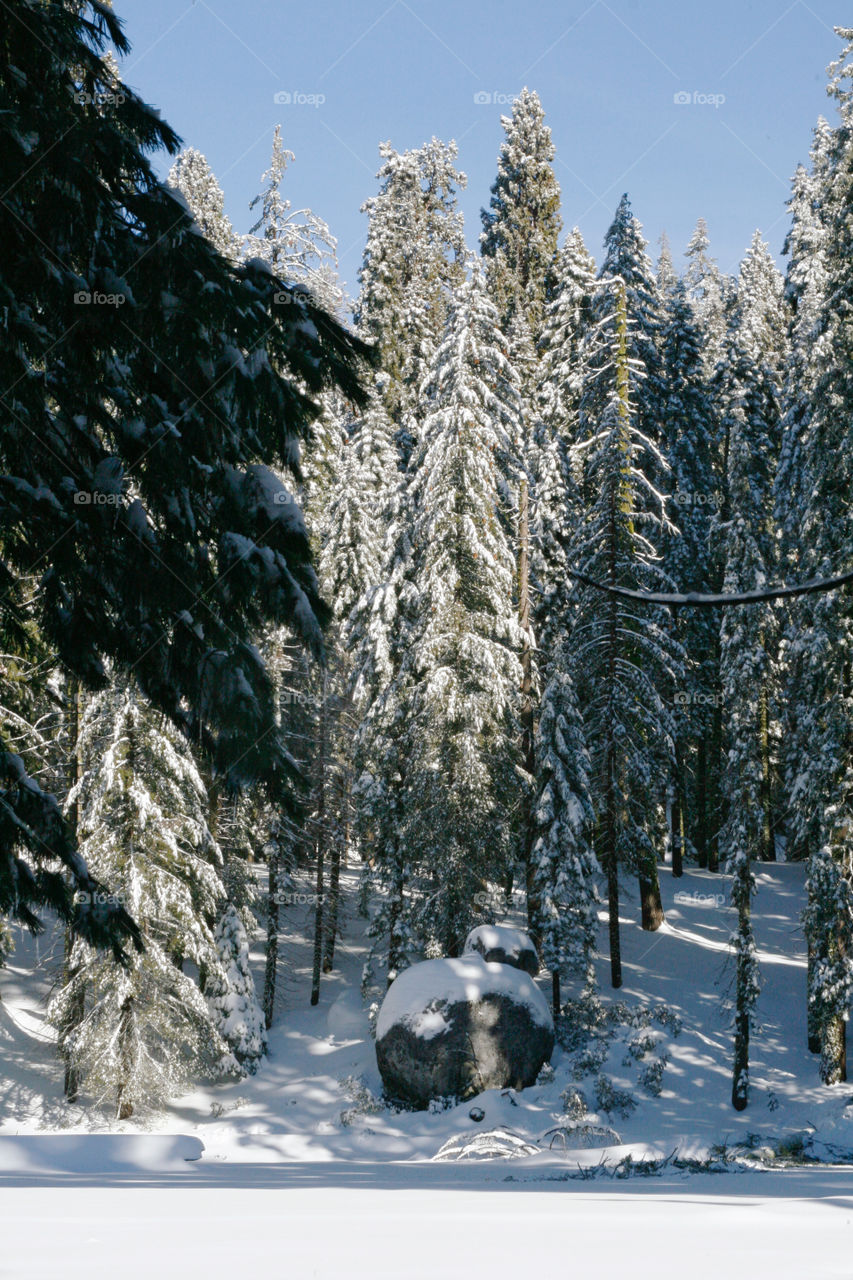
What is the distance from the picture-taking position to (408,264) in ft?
129

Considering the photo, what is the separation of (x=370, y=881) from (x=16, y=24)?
71.8ft

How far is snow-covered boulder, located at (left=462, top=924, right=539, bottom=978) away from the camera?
22.0 m

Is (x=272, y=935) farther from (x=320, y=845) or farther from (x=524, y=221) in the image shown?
(x=524, y=221)

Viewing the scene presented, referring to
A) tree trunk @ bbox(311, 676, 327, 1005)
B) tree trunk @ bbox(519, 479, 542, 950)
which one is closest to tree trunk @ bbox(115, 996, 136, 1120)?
tree trunk @ bbox(311, 676, 327, 1005)

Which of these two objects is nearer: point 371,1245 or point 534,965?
point 371,1245

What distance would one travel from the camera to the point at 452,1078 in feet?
65.0

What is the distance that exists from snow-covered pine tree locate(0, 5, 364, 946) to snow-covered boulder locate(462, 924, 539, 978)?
1699cm

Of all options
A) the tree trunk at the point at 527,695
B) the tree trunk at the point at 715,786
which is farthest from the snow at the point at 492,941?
the tree trunk at the point at 715,786

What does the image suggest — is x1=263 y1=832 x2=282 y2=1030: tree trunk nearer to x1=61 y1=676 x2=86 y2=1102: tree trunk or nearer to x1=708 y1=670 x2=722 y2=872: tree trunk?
x1=61 y1=676 x2=86 y2=1102: tree trunk

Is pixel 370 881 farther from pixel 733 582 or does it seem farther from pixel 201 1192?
pixel 201 1192

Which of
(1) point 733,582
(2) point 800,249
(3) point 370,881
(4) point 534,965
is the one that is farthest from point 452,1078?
(2) point 800,249

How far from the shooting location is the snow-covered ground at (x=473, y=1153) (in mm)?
3023

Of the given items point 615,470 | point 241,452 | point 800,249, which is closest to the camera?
point 241,452

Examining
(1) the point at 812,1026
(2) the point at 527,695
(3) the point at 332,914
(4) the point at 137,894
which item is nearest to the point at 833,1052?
(1) the point at 812,1026
